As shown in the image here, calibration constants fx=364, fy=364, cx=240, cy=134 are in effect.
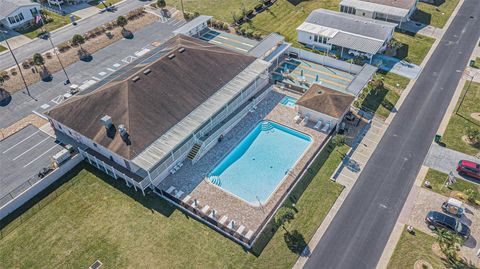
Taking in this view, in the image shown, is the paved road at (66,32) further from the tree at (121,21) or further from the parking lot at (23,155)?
the parking lot at (23,155)

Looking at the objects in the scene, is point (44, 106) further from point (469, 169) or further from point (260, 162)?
point (469, 169)

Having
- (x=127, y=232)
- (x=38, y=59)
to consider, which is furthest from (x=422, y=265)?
(x=38, y=59)

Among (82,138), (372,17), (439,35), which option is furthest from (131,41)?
(439,35)

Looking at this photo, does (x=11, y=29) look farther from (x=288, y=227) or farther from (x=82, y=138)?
(x=288, y=227)

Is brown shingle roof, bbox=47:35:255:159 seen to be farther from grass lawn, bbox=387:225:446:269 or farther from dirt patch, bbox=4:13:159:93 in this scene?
grass lawn, bbox=387:225:446:269

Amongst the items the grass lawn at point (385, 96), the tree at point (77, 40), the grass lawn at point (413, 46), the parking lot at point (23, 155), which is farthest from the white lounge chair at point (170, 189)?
the grass lawn at point (413, 46)

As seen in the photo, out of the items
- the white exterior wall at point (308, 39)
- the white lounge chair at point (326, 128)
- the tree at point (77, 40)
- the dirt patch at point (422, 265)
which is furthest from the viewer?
the tree at point (77, 40)
